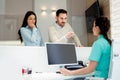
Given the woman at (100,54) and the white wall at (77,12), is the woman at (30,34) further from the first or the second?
the white wall at (77,12)

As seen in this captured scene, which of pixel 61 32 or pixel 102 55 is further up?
pixel 61 32

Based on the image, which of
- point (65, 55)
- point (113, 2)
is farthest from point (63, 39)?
point (113, 2)

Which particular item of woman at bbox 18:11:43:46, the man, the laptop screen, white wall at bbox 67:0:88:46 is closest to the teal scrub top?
the laptop screen

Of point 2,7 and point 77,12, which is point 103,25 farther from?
point 2,7

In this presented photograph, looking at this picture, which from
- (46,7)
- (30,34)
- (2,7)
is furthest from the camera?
(46,7)

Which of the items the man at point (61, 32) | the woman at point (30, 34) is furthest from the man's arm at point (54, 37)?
the woman at point (30, 34)

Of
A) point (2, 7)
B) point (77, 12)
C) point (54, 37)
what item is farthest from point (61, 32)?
point (2, 7)

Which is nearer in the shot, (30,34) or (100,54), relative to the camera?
(100,54)

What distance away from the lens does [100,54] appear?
194 cm

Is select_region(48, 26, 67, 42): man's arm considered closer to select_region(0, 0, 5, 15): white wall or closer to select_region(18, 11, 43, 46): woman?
select_region(18, 11, 43, 46): woman

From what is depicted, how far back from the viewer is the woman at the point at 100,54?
1.93 m

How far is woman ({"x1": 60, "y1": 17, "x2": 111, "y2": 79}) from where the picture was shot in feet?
6.32

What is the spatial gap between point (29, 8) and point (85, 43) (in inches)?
65.1

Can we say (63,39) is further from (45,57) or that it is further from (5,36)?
(5,36)
